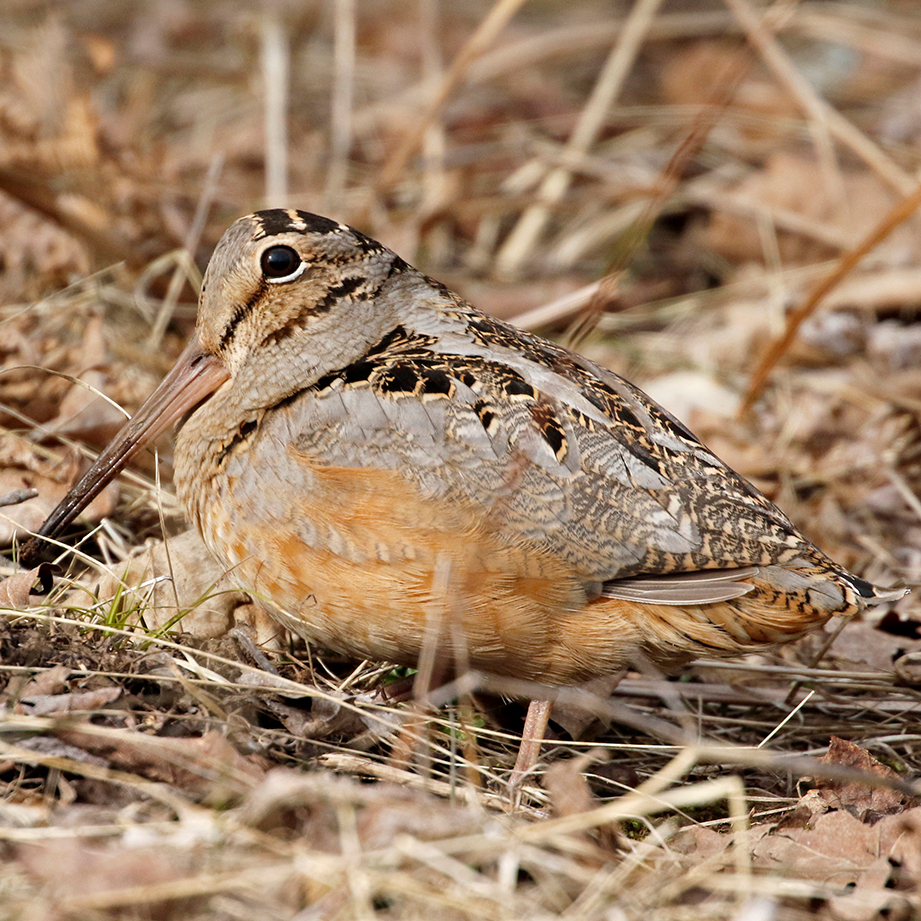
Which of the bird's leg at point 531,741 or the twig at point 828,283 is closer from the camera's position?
the bird's leg at point 531,741

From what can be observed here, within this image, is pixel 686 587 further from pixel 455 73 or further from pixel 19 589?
pixel 455 73

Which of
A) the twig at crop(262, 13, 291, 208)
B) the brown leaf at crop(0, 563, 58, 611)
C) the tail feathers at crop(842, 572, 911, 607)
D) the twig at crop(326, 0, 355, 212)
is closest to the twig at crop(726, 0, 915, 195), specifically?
the twig at crop(326, 0, 355, 212)

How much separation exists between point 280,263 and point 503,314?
2729 millimetres

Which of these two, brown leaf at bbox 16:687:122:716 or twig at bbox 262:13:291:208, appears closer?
brown leaf at bbox 16:687:122:716

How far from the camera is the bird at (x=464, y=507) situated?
3.08m

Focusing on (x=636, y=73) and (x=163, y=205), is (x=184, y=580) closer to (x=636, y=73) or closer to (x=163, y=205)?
(x=163, y=205)

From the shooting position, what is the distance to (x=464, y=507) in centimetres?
307

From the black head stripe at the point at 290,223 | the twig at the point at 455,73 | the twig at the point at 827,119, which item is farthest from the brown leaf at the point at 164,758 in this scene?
the twig at the point at 827,119

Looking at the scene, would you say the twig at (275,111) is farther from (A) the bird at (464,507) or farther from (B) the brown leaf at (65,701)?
(B) the brown leaf at (65,701)

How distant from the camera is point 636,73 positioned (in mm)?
9039

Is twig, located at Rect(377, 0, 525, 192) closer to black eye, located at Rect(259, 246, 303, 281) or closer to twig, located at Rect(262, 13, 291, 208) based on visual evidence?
twig, located at Rect(262, 13, 291, 208)

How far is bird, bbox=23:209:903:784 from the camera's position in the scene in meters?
3.08

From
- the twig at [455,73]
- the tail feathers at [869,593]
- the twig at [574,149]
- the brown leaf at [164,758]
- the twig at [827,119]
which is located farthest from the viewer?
the twig at [574,149]

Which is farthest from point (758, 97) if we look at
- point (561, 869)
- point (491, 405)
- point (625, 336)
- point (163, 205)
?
point (561, 869)
